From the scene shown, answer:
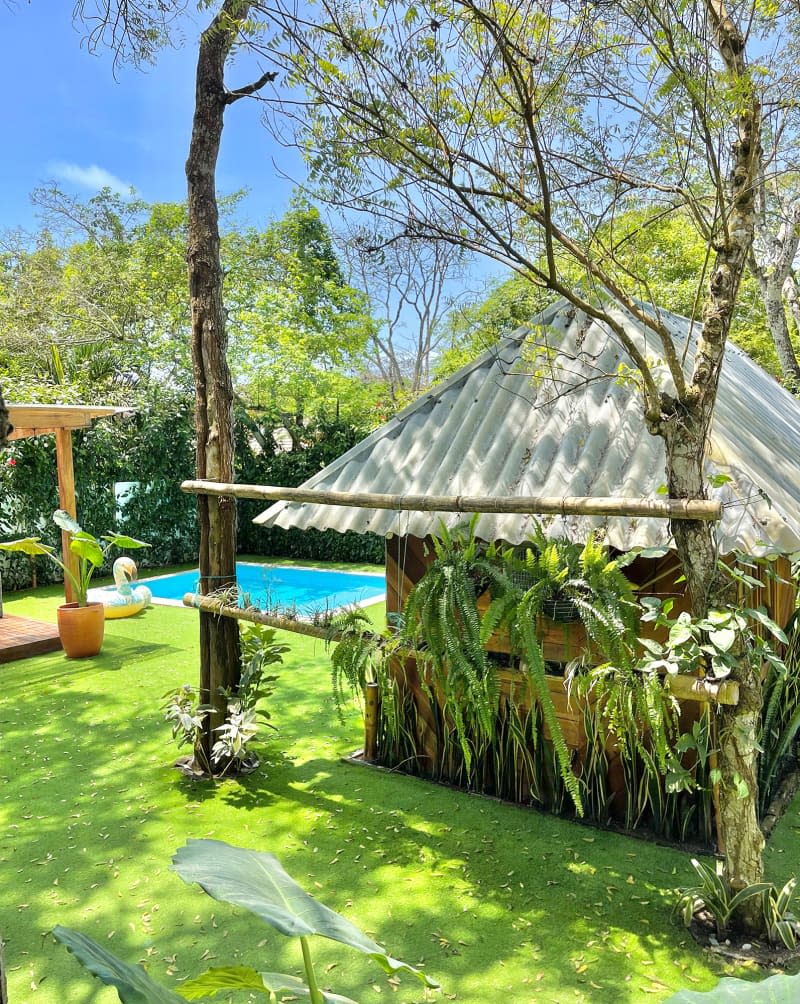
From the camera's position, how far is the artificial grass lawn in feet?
9.43

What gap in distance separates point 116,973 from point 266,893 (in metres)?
0.33

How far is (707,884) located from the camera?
3055 mm

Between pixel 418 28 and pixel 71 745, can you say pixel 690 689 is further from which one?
pixel 71 745

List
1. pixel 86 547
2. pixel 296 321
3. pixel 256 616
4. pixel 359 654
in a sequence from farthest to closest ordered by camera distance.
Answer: pixel 296 321, pixel 86 547, pixel 256 616, pixel 359 654

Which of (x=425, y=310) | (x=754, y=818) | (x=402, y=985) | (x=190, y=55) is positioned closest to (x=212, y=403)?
(x=190, y=55)

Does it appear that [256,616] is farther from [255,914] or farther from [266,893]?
[255,914]

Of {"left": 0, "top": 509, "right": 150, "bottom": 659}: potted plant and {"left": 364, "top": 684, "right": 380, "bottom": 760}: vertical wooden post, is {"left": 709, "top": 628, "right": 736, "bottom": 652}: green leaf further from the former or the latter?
{"left": 0, "top": 509, "right": 150, "bottom": 659}: potted plant

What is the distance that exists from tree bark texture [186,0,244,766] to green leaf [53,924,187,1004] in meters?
3.57

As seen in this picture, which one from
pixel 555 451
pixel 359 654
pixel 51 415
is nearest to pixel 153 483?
pixel 51 415

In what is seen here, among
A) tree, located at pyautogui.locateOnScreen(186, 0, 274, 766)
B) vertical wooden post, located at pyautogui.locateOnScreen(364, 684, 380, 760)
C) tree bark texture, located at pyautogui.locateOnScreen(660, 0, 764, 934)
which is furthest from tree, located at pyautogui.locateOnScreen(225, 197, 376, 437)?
tree bark texture, located at pyautogui.locateOnScreen(660, 0, 764, 934)

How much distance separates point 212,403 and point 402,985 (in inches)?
131

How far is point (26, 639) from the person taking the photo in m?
7.61

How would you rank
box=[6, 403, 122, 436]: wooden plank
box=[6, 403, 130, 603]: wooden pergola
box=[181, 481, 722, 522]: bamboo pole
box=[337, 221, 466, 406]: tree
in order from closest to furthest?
box=[181, 481, 722, 522]: bamboo pole, box=[6, 403, 122, 436]: wooden plank, box=[6, 403, 130, 603]: wooden pergola, box=[337, 221, 466, 406]: tree

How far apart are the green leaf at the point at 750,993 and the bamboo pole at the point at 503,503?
1.84 metres
